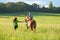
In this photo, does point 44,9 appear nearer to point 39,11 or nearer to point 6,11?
point 39,11

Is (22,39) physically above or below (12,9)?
above

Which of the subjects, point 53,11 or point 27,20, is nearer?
point 27,20

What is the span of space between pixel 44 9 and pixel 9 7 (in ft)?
40.6

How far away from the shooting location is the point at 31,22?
1606 centimetres

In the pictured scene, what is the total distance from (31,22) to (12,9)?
235 ft

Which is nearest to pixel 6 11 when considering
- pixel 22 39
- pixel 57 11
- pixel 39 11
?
pixel 39 11

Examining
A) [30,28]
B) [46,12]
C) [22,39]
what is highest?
[22,39]

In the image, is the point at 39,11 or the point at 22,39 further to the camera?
the point at 39,11

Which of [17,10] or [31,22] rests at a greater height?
[31,22]

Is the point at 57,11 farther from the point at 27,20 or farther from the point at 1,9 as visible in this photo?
the point at 27,20

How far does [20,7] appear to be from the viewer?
275ft

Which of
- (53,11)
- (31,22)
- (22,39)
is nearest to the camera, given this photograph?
(22,39)

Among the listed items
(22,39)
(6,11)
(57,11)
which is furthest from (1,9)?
(22,39)

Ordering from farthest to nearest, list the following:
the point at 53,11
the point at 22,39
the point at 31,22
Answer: the point at 53,11, the point at 31,22, the point at 22,39
